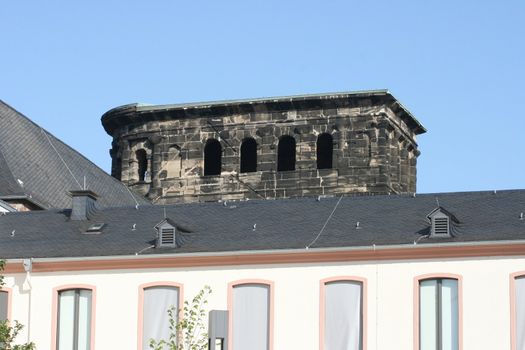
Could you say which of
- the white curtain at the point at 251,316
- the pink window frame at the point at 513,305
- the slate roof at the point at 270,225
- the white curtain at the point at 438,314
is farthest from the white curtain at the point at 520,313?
the white curtain at the point at 251,316

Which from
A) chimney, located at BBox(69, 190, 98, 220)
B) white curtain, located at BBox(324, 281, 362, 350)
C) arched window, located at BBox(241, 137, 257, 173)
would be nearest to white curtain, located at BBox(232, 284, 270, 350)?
white curtain, located at BBox(324, 281, 362, 350)

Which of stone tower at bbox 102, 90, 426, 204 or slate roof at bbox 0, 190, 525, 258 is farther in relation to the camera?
stone tower at bbox 102, 90, 426, 204

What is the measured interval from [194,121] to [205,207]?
29.5m

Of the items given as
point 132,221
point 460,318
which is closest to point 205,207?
point 132,221

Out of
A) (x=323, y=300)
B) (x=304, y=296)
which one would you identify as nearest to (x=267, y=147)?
(x=304, y=296)

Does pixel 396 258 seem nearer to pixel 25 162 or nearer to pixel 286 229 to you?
pixel 286 229

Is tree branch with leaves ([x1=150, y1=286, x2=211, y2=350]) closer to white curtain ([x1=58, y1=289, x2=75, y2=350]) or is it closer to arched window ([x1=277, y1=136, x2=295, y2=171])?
white curtain ([x1=58, y1=289, x2=75, y2=350])

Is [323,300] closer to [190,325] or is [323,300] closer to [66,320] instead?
[190,325]

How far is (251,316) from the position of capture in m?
48.4

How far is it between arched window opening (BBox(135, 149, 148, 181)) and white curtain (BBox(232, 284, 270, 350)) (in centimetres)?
3572

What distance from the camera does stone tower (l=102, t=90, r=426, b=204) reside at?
7994 cm

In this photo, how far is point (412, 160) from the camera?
83.7m

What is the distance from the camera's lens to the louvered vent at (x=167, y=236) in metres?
50.0

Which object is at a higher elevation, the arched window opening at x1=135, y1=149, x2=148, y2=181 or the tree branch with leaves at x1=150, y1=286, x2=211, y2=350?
the arched window opening at x1=135, y1=149, x2=148, y2=181
